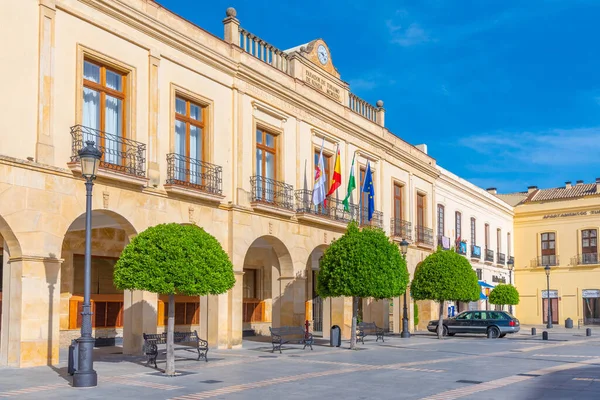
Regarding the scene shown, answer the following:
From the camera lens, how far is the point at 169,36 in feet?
63.1

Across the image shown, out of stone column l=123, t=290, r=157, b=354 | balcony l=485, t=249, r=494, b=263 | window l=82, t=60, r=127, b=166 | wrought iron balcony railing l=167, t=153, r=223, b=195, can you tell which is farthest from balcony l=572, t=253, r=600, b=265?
window l=82, t=60, r=127, b=166

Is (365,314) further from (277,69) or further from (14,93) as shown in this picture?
(14,93)

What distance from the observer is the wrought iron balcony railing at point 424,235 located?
34.2 meters

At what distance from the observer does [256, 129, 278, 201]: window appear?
2278 centimetres

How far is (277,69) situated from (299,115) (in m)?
2.01

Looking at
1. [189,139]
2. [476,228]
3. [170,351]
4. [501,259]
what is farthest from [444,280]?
[501,259]

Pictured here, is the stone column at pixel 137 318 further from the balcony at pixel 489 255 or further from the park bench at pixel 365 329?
the balcony at pixel 489 255

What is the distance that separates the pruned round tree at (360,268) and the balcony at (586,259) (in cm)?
2901

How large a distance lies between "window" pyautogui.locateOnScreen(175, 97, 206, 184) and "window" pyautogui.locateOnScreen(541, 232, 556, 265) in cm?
3509

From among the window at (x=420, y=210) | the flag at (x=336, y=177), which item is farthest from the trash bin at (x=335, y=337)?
the window at (x=420, y=210)

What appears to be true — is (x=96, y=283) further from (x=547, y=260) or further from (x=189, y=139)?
(x=547, y=260)

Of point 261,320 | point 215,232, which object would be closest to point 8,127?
point 215,232

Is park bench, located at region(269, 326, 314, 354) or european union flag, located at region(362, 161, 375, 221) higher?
european union flag, located at region(362, 161, 375, 221)

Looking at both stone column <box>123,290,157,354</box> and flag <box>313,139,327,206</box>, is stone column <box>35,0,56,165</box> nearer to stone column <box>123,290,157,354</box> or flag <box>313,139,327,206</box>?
stone column <box>123,290,157,354</box>
